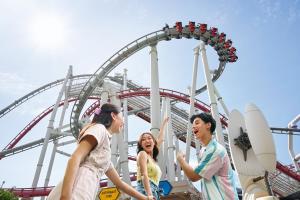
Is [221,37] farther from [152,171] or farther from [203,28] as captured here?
[152,171]

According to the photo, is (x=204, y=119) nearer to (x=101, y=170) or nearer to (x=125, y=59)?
(x=101, y=170)

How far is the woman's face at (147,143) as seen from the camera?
3.09 meters

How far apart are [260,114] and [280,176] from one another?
50.3 ft

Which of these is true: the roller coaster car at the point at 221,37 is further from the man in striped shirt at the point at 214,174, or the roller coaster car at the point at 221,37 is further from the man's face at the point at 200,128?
the man in striped shirt at the point at 214,174

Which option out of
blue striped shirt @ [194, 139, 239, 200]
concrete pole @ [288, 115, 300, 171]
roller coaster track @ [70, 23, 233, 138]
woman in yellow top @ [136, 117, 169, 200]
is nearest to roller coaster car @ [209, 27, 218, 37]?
roller coaster track @ [70, 23, 233, 138]

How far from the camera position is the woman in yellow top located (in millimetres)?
2627

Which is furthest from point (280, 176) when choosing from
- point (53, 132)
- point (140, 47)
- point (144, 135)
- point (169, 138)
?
point (144, 135)

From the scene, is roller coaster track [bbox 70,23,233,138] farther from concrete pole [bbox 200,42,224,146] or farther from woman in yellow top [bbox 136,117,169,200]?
woman in yellow top [bbox 136,117,169,200]

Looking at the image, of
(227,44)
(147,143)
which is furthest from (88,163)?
(227,44)

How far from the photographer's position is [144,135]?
3.17 metres

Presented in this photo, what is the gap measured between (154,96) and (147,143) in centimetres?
638

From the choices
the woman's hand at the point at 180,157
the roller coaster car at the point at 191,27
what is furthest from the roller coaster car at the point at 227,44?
the woman's hand at the point at 180,157

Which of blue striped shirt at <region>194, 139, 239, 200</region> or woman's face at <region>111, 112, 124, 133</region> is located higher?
woman's face at <region>111, 112, 124, 133</region>

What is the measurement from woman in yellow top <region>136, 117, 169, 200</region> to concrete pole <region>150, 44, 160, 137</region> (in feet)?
17.0
